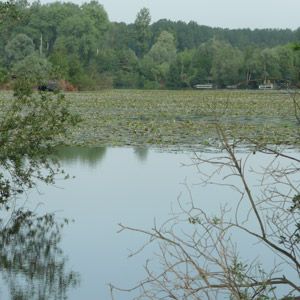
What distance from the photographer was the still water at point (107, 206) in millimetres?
5254

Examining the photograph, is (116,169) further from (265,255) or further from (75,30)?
(75,30)

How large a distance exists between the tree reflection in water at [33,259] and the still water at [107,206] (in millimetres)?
20

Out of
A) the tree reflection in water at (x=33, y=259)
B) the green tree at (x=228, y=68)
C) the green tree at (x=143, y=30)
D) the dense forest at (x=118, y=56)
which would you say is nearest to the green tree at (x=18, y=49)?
the dense forest at (x=118, y=56)

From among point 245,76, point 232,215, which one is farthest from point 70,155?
point 245,76

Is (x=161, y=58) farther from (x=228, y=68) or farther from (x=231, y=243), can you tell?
(x=231, y=243)

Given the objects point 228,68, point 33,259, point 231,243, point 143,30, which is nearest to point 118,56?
point 228,68

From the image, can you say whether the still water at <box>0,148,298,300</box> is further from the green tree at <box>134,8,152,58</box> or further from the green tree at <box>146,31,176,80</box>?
the green tree at <box>134,8,152,58</box>

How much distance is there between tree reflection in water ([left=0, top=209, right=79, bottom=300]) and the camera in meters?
4.96

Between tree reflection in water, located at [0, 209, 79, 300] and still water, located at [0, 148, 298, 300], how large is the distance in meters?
0.02

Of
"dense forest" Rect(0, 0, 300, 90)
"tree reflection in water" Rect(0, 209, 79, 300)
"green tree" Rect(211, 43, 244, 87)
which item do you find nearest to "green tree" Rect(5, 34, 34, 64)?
"dense forest" Rect(0, 0, 300, 90)

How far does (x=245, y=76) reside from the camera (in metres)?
67.9

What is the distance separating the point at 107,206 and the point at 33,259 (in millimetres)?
2202

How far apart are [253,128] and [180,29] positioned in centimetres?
11418

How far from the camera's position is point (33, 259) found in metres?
5.76
